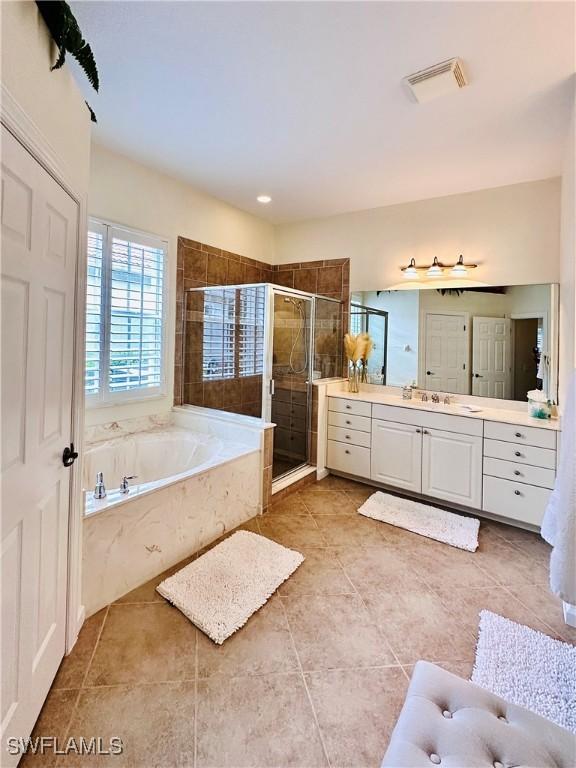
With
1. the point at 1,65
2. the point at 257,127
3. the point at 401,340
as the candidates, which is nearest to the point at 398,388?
the point at 401,340

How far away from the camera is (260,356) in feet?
10.1

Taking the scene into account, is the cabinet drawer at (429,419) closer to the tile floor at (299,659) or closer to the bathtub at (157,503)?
the tile floor at (299,659)

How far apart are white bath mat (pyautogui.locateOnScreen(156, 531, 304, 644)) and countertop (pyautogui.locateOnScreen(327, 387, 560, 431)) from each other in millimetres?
1653

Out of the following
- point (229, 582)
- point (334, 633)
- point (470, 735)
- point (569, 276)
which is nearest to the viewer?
point (470, 735)

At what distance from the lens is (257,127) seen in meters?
2.41

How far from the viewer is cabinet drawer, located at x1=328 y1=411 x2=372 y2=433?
344 cm

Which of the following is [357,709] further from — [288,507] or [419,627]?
[288,507]

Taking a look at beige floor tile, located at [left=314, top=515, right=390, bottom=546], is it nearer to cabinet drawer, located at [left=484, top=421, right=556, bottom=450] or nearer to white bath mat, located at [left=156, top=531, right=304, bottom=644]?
white bath mat, located at [left=156, top=531, right=304, bottom=644]

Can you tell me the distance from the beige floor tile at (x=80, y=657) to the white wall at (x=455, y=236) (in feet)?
11.9

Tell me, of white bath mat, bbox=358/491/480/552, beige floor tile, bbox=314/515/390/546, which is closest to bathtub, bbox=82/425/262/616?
beige floor tile, bbox=314/515/390/546

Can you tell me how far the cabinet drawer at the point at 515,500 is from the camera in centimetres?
260

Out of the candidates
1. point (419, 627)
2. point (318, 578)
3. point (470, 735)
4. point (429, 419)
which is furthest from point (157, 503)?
point (429, 419)

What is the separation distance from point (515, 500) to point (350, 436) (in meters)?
1.44

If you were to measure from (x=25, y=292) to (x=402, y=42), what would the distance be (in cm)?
200
